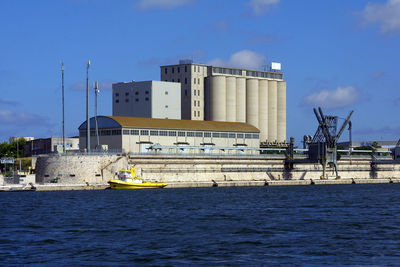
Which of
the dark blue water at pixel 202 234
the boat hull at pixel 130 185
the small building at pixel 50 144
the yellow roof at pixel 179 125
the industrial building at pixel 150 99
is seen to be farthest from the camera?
the small building at pixel 50 144

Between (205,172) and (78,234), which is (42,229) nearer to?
(78,234)

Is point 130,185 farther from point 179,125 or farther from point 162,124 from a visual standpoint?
point 179,125

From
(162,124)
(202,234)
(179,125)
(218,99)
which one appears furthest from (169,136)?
(202,234)

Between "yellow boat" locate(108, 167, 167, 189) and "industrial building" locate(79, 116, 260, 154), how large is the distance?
12.0 metres

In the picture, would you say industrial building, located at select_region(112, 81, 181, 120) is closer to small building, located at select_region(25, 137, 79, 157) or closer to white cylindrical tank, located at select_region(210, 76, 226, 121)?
white cylindrical tank, located at select_region(210, 76, 226, 121)

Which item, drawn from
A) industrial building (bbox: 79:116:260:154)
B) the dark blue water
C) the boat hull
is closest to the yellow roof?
industrial building (bbox: 79:116:260:154)

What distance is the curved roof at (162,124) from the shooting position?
14112 cm

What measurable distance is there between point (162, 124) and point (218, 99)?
52.5 meters

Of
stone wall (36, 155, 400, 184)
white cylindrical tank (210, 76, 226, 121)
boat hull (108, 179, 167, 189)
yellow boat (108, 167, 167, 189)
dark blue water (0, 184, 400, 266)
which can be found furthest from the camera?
white cylindrical tank (210, 76, 226, 121)

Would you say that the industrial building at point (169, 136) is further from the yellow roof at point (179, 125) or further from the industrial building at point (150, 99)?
the industrial building at point (150, 99)

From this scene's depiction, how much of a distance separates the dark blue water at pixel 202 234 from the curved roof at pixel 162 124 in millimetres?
63703

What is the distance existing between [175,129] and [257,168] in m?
18.4

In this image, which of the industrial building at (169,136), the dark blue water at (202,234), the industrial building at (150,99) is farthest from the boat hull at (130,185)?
the industrial building at (150,99)

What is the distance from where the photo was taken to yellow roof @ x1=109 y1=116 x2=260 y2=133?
466 feet
